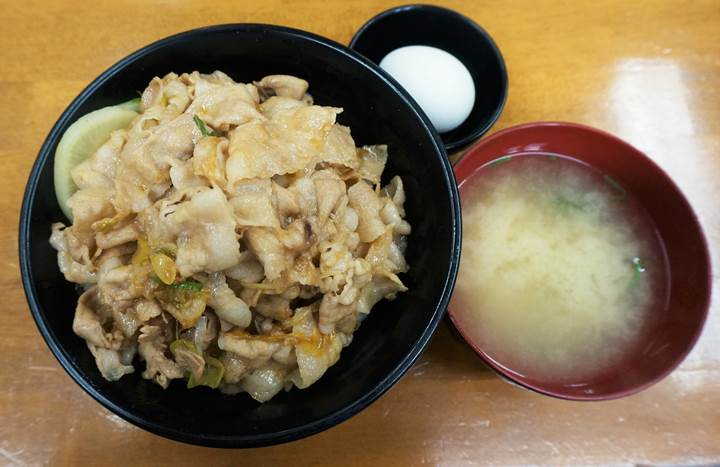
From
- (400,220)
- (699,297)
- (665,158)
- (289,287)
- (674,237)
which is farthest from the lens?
(665,158)

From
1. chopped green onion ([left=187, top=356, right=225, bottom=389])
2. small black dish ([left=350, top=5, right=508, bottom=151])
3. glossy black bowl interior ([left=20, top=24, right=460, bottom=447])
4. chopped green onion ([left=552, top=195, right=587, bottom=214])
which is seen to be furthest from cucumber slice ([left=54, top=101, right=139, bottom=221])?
chopped green onion ([left=552, top=195, right=587, bottom=214])

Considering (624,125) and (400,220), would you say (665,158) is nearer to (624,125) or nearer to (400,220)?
(624,125)

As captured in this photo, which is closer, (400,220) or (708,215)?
(400,220)

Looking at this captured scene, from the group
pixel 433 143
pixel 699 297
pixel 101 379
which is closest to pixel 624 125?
→ pixel 699 297

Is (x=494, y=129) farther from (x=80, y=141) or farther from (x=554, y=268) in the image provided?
(x=80, y=141)

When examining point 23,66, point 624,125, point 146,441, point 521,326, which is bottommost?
point 146,441

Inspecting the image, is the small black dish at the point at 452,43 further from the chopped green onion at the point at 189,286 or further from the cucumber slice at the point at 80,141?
the chopped green onion at the point at 189,286

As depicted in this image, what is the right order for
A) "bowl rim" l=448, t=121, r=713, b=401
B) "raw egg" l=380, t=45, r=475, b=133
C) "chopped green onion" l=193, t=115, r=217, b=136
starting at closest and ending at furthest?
1. "chopped green onion" l=193, t=115, r=217, b=136
2. "bowl rim" l=448, t=121, r=713, b=401
3. "raw egg" l=380, t=45, r=475, b=133

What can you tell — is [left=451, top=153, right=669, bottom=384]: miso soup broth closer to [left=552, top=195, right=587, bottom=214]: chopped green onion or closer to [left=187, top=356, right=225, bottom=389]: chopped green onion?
[left=552, top=195, right=587, bottom=214]: chopped green onion
